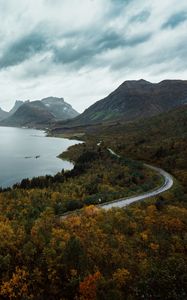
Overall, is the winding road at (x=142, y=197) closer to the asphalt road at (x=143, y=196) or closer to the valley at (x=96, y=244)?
the asphalt road at (x=143, y=196)

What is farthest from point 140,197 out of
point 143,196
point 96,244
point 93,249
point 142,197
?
point 93,249

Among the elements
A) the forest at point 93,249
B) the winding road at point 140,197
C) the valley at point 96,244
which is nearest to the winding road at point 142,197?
the winding road at point 140,197

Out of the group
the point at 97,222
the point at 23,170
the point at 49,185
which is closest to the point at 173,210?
the point at 97,222

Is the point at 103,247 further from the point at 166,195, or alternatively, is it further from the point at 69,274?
the point at 166,195

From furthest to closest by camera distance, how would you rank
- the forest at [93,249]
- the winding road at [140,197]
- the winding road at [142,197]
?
the winding road at [142,197], the winding road at [140,197], the forest at [93,249]

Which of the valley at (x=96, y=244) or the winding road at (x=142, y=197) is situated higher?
the valley at (x=96, y=244)

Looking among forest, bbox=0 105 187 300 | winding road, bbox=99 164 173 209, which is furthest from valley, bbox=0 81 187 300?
winding road, bbox=99 164 173 209

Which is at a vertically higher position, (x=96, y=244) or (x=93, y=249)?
(x=93, y=249)

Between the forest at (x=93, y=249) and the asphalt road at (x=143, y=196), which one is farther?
the asphalt road at (x=143, y=196)

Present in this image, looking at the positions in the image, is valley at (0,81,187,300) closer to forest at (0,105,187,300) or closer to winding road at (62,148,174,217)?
forest at (0,105,187,300)

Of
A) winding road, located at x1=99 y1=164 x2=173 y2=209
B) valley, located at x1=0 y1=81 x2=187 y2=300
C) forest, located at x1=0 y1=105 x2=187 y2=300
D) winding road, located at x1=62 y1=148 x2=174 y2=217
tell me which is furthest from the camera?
winding road, located at x1=99 y1=164 x2=173 y2=209

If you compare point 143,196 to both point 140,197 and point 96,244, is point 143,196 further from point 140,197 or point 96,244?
point 96,244
